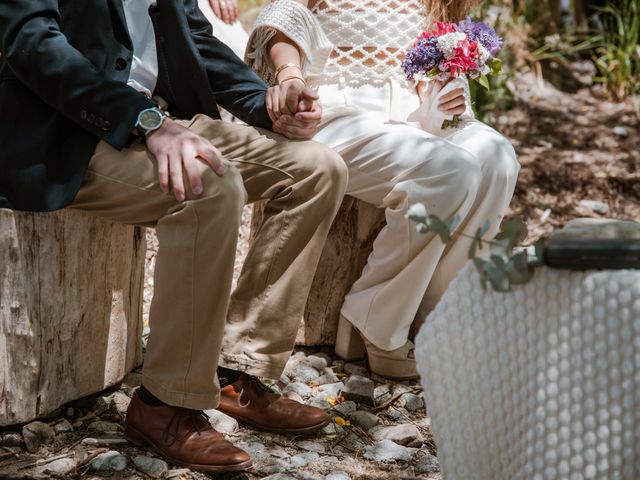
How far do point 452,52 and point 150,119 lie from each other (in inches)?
52.0

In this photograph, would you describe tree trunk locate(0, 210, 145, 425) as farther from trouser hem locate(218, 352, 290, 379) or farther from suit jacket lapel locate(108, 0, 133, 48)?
suit jacket lapel locate(108, 0, 133, 48)

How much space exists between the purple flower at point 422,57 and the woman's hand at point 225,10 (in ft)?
4.07

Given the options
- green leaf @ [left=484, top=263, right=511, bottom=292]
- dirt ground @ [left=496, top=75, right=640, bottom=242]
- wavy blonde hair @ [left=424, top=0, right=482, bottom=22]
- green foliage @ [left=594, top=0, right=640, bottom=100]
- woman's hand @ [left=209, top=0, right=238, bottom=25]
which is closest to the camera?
green leaf @ [left=484, top=263, right=511, bottom=292]

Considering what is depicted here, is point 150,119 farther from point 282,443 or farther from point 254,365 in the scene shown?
point 282,443

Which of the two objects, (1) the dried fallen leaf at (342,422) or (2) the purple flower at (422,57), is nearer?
(1) the dried fallen leaf at (342,422)

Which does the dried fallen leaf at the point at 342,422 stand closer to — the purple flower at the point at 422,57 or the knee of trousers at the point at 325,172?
the knee of trousers at the point at 325,172

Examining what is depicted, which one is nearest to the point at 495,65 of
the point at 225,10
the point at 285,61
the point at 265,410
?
the point at 285,61

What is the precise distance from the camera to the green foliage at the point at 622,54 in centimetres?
729

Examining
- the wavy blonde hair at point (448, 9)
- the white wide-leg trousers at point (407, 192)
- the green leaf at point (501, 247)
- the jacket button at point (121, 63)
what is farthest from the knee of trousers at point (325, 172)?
the wavy blonde hair at point (448, 9)

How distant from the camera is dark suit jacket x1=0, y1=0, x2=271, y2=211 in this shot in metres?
2.57

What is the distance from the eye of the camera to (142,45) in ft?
10.1

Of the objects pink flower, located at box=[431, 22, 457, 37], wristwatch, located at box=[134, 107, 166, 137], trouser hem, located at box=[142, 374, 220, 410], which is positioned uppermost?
pink flower, located at box=[431, 22, 457, 37]

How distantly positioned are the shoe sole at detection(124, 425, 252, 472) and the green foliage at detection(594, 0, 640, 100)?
5827mm

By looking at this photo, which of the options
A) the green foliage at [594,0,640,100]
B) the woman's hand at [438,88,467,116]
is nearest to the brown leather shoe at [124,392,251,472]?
the woman's hand at [438,88,467,116]
